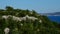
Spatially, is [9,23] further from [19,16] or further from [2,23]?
[19,16]

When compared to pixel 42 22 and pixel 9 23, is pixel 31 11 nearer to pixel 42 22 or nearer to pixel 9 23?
pixel 42 22

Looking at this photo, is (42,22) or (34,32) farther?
(42,22)

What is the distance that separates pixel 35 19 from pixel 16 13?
0.85 m

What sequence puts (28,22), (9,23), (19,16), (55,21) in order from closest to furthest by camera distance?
(9,23), (28,22), (19,16), (55,21)

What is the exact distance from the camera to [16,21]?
796 cm

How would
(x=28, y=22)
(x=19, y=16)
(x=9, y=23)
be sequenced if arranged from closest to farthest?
(x=9, y=23), (x=28, y=22), (x=19, y=16)

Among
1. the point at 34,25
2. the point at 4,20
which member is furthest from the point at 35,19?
the point at 4,20

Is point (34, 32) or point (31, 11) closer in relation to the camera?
point (34, 32)

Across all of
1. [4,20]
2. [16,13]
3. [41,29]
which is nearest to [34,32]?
[41,29]

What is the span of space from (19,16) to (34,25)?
2.84 feet

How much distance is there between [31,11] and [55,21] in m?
0.96

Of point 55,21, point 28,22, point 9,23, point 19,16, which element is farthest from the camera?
point 55,21

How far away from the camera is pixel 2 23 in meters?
7.79

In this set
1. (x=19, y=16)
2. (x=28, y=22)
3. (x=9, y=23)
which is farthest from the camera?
(x=19, y=16)
